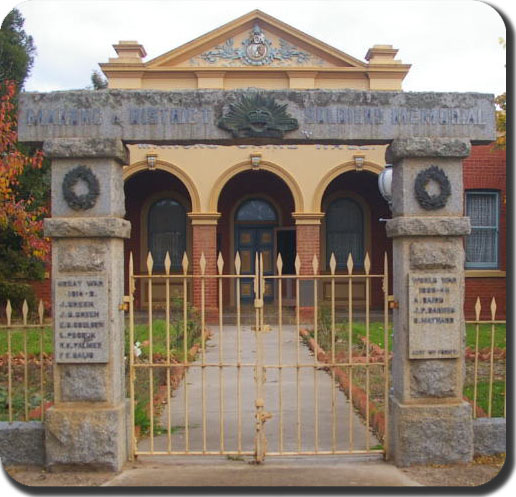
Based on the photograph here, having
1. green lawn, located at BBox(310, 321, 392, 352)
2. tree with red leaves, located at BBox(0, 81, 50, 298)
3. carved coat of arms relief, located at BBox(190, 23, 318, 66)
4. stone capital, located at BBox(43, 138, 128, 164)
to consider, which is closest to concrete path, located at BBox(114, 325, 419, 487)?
stone capital, located at BBox(43, 138, 128, 164)

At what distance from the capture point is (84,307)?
5.61 metres

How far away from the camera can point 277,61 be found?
16.6m

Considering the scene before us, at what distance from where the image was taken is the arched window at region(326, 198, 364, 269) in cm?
1862

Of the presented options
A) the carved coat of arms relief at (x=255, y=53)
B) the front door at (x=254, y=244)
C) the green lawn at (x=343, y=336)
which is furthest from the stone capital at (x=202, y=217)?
the green lawn at (x=343, y=336)

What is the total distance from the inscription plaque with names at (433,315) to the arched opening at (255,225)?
1296 cm

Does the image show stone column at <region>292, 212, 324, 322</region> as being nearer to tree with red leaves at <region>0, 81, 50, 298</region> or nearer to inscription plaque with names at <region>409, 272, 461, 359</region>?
tree with red leaves at <region>0, 81, 50, 298</region>

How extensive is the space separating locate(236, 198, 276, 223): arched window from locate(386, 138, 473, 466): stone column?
1318cm

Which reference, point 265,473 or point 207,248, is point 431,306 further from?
point 207,248

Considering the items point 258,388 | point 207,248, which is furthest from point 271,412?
point 207,248

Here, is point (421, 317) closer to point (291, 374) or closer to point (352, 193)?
point (291, 374)

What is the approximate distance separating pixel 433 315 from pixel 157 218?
538 inches

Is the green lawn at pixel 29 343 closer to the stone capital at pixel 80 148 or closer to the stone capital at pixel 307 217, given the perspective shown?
the stone capital at pixel 80 148

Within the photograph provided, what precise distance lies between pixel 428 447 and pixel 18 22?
1737cm

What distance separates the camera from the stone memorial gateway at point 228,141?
5605 millimetres
